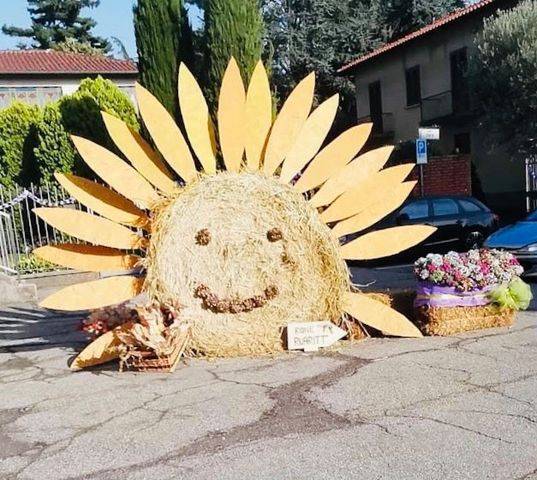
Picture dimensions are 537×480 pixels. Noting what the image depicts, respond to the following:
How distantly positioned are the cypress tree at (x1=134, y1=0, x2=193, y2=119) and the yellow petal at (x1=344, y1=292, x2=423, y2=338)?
6.25 m

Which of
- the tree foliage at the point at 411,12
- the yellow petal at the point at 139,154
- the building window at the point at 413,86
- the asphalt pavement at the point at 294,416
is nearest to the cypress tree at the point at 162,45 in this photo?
the yellow petal at the point at 139,154

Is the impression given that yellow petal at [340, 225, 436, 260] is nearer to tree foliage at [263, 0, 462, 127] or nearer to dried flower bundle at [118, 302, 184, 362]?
dried flower bundle at [118, 302, 184, 362]

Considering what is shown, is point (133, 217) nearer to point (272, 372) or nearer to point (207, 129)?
point (207, 129)

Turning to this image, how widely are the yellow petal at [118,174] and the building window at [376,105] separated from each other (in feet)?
81.3

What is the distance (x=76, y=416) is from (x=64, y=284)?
7.59 metres

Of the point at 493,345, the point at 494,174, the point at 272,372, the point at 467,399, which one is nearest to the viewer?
the point at 467,399

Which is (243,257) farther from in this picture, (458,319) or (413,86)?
(413,86)

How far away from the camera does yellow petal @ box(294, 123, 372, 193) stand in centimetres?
658

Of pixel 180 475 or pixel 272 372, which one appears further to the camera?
pixel 272 372

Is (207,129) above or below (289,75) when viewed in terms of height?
below

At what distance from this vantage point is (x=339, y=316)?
6.56 metres

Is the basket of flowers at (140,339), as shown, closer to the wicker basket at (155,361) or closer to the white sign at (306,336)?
the wicker basket at (155,361)

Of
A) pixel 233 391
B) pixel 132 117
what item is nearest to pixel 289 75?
pixel 132 117

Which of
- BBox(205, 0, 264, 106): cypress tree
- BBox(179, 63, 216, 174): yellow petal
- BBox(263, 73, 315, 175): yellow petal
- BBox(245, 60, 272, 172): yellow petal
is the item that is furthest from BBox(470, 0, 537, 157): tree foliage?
BBox(179, 63, 216, 174): yellow petal
